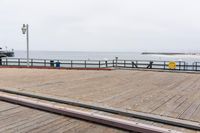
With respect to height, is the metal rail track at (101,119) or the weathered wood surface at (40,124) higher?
the metal rail track at (101,119)

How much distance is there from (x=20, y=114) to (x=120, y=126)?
2.34m

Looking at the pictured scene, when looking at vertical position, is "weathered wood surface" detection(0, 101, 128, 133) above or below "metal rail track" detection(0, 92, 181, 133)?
below

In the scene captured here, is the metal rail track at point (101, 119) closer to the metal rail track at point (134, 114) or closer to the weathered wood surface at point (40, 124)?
the weathered wood surface at point (40, 124)

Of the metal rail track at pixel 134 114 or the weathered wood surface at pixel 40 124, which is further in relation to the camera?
the metal rail track at pixel 134 114

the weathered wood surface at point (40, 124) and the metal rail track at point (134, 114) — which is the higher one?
the metal rail track at point (134, 114)

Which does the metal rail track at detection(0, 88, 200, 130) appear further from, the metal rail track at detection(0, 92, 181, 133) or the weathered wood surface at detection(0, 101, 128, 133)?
the weathered wood surface at detection(0, 101, 128, 133)

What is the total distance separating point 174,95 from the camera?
8.61 m

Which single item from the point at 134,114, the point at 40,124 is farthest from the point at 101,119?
the point at 40,124

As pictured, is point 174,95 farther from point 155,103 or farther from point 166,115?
point 166,115

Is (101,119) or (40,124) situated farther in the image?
(101,119)

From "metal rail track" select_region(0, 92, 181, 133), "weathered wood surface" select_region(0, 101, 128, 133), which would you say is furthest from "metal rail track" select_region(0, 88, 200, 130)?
"weathered wood surface" select_region(0, 101, 128, 133)

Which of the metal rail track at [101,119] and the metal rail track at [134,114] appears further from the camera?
the metal rail track at [134,114]

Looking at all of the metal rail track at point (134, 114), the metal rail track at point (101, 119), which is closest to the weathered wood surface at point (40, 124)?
the metal rail track at point (101, 119)

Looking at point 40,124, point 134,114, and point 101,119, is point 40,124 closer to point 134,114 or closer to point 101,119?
point 101,119
